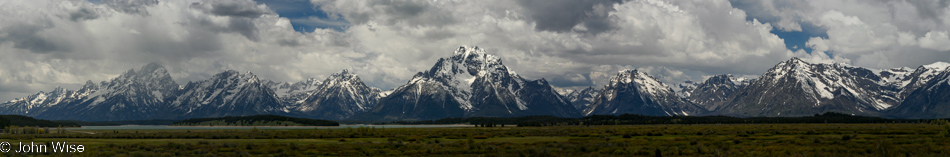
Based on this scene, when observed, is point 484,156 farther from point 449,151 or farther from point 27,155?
point 27,155

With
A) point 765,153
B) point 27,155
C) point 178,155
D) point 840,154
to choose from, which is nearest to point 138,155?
point 178,155

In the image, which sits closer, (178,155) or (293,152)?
(178,155)

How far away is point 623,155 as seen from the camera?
222ft

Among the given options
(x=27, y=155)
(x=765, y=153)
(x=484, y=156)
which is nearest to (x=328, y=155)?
(x=484, y=156)

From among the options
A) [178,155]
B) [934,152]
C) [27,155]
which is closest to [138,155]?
→ [178,155]

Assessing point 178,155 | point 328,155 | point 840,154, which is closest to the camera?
point 840,154

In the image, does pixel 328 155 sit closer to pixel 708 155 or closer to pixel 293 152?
pixel 293 152

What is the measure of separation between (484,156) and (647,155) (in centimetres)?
1686

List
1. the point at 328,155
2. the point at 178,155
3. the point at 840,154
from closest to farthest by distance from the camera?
the point at 840,154 → the point at 178,155 → the point at 328,155

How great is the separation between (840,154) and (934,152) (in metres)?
9.85

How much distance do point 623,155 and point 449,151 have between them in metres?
21.2

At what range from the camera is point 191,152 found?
247ft

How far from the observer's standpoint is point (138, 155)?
6775cm

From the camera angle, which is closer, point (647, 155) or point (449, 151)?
point (647, 155)
